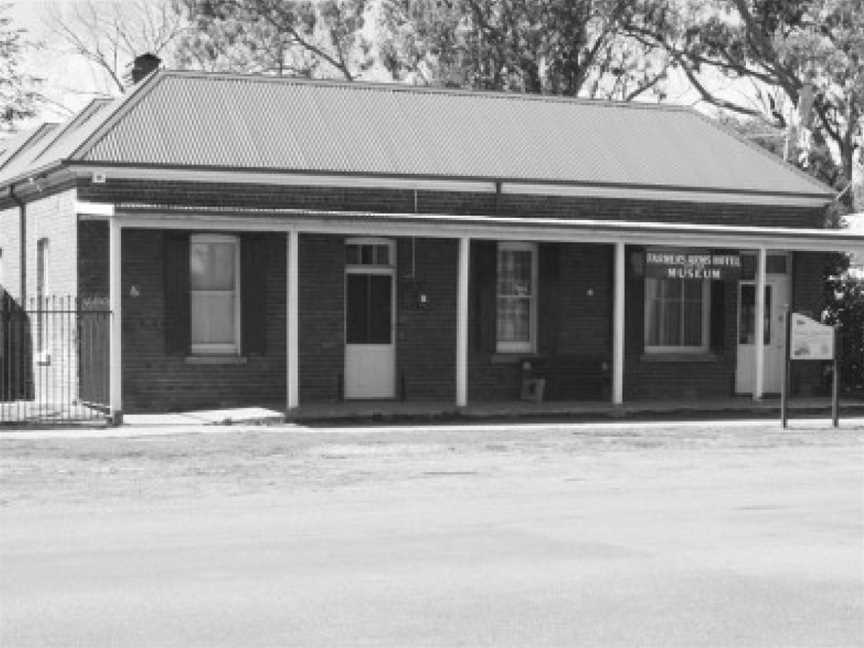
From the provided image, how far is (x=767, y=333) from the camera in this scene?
80.3 ft

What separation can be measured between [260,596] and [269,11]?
37.8 meters

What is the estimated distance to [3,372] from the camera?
2283 cm

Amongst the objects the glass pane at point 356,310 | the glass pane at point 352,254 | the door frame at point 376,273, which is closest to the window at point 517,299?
the door frame at point 376,273

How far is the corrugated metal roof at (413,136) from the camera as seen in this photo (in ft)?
70.1

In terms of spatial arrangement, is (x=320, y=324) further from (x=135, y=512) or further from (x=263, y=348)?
(x=135, y=512)

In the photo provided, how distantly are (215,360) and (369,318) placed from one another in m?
2.71

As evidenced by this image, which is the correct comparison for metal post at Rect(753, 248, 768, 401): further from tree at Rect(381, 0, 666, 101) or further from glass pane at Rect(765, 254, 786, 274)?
tree at Rect(381, 0, 666, 101)

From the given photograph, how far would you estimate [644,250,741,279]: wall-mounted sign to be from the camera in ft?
72.4

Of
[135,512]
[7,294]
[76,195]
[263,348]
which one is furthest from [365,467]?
[7,294]

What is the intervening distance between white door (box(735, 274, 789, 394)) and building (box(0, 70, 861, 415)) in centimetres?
5

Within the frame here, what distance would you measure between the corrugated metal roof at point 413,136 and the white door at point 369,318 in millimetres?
1348

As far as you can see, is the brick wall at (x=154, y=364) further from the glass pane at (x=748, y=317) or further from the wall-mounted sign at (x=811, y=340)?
the glass pane at (x=748, y=317)

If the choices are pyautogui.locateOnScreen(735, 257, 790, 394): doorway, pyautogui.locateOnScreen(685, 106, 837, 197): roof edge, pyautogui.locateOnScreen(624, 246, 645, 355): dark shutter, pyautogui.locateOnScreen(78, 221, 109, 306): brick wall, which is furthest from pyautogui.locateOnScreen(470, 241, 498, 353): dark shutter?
pyautogui.locateOnScreen(685, 106, 837, 197): roof edge

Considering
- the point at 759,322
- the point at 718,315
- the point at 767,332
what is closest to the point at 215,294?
the point at 759,322
